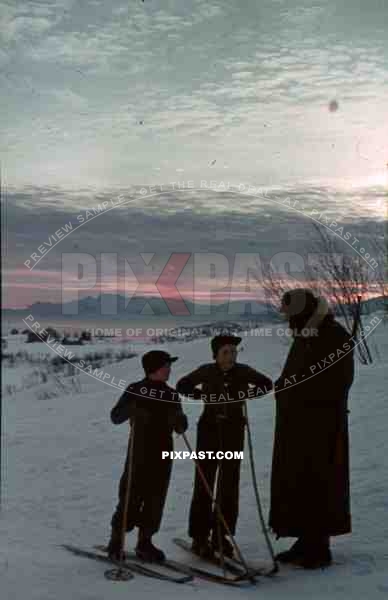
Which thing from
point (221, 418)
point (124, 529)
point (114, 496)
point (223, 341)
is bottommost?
point (114, 496)

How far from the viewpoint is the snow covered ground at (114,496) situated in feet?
11.4

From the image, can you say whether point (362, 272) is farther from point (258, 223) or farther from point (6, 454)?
point (6, 454)

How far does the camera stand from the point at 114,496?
19.1 ft

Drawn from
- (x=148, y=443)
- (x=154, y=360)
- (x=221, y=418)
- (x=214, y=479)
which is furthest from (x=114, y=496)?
(x=154, y=360)

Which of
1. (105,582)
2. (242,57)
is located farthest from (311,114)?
(105,582)

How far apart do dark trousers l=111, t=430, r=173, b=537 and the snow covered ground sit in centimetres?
32

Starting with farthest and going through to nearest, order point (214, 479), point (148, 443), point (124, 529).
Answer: point (214, 479)
point (148, 443)
point (124, 529)

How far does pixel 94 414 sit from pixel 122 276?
3128 millimetres

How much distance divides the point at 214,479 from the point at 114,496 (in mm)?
2175

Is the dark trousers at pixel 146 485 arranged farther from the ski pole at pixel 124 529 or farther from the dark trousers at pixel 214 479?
the dark trousers at pixel 214 479

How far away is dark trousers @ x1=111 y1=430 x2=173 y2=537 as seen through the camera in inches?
148

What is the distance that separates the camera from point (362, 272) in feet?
18.9

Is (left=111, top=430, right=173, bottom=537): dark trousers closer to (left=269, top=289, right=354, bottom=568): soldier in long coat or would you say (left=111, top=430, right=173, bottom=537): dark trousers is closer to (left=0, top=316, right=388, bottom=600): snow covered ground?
(left=0, top=316, right=388, bottom=600): snow covered ground

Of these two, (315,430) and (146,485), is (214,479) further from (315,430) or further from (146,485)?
(315,430)
